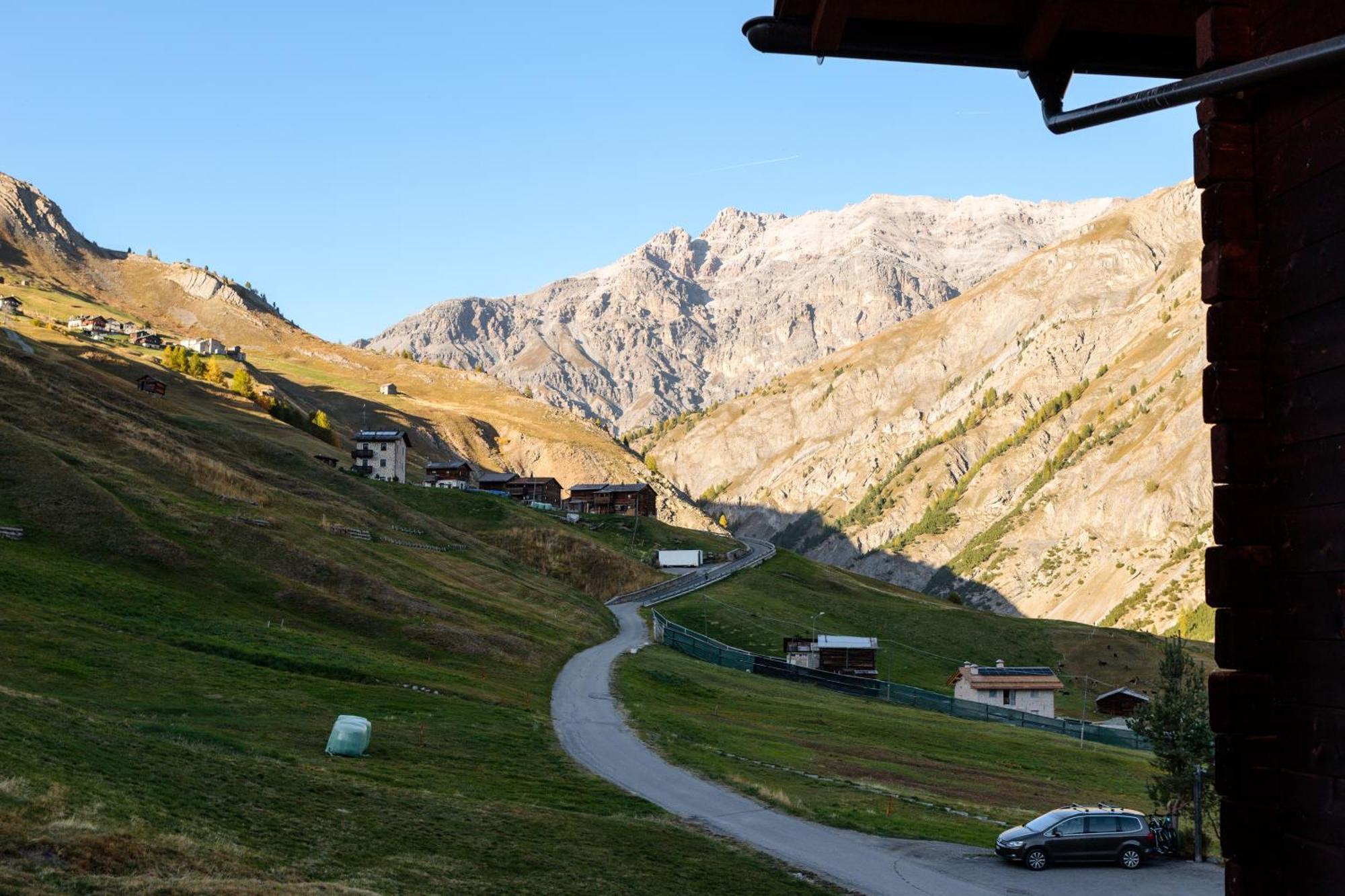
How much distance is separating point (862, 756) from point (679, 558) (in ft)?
344

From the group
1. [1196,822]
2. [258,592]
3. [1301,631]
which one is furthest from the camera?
[258,592]

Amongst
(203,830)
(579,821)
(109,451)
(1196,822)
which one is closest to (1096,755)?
(1196,822)

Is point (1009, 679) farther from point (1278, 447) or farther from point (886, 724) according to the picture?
point (1278, 447)

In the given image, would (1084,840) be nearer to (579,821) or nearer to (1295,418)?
(579,821)

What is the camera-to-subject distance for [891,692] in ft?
322

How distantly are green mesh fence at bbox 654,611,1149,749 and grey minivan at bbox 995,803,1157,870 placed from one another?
53.2 metres

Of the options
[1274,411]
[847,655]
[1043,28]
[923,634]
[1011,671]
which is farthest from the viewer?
Answer: [923,634]

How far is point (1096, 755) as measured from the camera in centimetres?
7831

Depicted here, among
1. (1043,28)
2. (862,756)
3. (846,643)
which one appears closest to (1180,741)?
(862,756)

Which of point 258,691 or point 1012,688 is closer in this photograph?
point 258,691

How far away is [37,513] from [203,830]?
192 ft

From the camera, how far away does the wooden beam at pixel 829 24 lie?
1005 cm

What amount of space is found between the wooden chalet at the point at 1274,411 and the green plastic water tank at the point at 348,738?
34671 millimetres

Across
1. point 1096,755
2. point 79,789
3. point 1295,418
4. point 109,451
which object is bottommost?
point 1096,755
